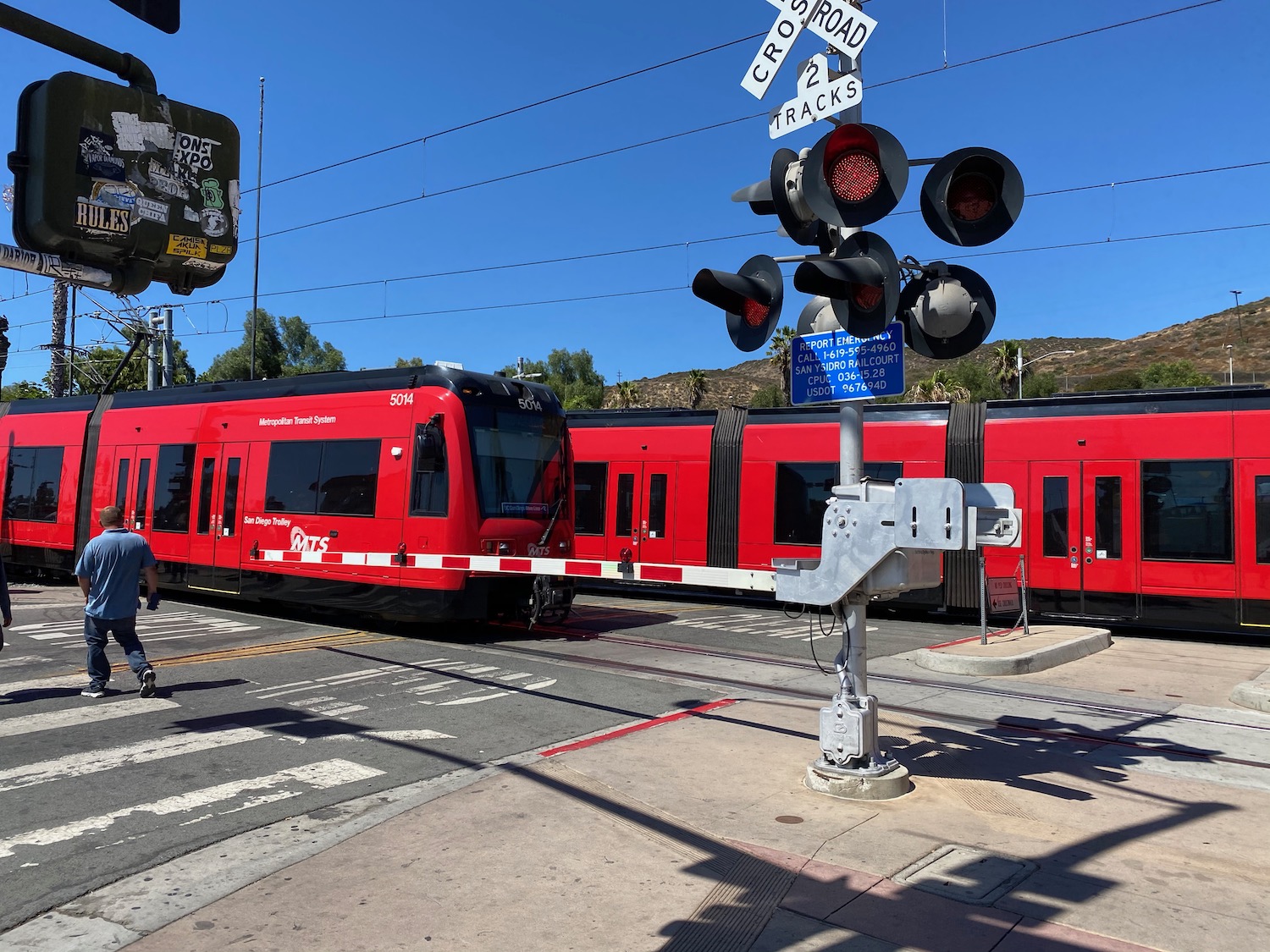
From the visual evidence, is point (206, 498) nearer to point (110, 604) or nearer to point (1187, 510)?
point (110, 604)

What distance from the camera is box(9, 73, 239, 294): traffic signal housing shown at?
106 inches

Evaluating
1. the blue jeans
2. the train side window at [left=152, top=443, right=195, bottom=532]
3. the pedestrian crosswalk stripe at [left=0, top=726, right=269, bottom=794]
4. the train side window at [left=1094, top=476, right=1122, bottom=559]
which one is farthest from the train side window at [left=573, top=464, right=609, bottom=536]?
the pedestrian crosswalk stripe at [left=0, top=726, right=269, bottom=794]

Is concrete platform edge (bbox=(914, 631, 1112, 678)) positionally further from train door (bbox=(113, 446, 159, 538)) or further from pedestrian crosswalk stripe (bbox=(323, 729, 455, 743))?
train door (bbox=(113, 446, 159, 538))

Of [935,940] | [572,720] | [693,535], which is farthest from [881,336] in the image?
[693,535]

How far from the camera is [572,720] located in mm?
7629

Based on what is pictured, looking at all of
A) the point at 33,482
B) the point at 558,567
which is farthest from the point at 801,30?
the point at 33,482

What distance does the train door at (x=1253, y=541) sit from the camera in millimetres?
12969

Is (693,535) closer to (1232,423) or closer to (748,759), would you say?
(1232,423)

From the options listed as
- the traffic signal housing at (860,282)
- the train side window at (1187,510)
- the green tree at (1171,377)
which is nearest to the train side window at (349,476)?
the traffic signal housing at (860,282)

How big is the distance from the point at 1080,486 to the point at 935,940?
11995 mm

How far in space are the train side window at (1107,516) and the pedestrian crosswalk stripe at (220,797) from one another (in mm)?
11816

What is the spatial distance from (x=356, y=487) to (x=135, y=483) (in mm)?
6125

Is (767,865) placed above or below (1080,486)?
below

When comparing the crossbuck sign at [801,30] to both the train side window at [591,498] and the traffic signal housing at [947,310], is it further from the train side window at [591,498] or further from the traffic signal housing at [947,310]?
the train side window at [591,498]
